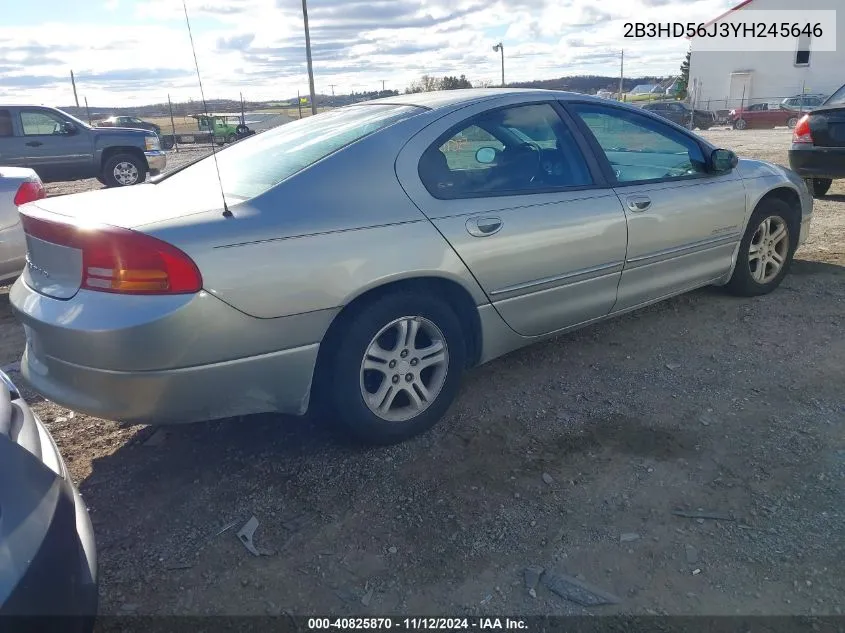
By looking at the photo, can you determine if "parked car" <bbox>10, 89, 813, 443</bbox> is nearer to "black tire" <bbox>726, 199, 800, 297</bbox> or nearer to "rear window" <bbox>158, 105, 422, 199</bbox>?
"rear window" <bbox>158, 105, 422, 199</bbox>

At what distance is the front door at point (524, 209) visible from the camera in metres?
3.09

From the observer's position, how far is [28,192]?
5.51 meters

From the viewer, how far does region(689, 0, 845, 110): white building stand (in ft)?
133

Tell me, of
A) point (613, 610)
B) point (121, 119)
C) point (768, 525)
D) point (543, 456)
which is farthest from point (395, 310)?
point (121, 119)

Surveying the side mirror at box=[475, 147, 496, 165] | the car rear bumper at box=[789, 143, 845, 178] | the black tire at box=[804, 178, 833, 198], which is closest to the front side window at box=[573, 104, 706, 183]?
the side mirror at box=[475, 147, 496, 165]

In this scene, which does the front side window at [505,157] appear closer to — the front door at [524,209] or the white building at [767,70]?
the front door at [524,209]

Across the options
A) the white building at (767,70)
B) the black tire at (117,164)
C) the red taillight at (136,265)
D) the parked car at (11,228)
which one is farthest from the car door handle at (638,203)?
the white building at (767,70)

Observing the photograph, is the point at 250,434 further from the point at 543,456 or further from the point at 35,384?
the point at 543,456

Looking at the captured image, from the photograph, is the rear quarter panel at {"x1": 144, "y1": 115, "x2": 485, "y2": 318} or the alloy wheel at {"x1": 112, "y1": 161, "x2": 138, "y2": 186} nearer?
the rear quarter panel at {"x1": 144, "y1": 115, "x2": 485, "y2": 318}

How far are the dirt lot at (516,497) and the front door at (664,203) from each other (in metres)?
0.51

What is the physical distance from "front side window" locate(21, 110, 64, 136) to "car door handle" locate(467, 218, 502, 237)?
12651mm

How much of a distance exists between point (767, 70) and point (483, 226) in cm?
4888

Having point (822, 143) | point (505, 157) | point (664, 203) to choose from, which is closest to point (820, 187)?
point (822, 143)

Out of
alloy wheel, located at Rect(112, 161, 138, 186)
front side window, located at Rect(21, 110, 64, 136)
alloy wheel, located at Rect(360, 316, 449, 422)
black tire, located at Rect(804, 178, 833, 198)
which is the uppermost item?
front side window, located at Rect(21, 110, 64, 136)
